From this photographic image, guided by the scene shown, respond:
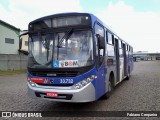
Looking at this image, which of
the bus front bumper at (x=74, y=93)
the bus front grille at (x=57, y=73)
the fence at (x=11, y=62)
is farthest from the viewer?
the fence at (x=11, y=62)

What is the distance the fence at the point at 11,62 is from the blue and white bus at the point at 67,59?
769 inches

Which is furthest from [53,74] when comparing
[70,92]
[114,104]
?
[114,104]

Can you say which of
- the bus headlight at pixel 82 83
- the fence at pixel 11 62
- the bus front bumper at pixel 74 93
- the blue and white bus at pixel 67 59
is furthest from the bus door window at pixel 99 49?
the fence at pixel 11 62

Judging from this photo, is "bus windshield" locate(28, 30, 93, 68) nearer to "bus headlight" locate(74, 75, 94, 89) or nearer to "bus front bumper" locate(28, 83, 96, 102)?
"bus headlight" locate(74, 75, 94, 89)

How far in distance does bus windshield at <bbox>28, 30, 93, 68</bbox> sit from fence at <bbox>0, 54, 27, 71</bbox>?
19.9 meters

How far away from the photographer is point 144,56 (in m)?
113

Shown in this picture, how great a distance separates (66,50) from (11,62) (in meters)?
21.4

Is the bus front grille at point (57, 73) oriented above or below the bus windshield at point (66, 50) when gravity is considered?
below

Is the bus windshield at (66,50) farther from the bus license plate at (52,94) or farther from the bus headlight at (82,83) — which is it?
the bus license plate at (52,94)

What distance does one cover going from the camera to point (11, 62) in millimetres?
25516

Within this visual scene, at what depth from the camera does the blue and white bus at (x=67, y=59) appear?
18.4 ft

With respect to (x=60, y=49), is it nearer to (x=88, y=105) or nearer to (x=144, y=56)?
(x=88, y=105)

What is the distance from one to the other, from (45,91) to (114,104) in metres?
2.64

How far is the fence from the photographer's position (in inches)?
958
